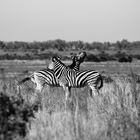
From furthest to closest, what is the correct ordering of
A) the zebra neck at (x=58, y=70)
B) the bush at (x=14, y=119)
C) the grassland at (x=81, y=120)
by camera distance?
the zebra neck at (x=58, y=70) → the grassland at (x=81, y=120) → the bush at (x=14, y=119)

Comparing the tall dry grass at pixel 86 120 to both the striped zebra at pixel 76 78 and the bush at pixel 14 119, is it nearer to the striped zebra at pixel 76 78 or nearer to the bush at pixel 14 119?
the bush at pixel 14 119

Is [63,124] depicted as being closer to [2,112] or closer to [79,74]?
[2,112]

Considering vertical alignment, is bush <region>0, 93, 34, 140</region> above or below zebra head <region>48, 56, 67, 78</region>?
below

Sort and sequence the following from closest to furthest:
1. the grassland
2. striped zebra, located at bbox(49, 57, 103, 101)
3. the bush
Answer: the bush, the grassland, striped zebra, located at bbox(49, 57, 103, 101)

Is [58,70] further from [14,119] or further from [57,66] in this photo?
[14,119]

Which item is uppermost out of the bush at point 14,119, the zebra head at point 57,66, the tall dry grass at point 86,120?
the zebra head at point 57,66

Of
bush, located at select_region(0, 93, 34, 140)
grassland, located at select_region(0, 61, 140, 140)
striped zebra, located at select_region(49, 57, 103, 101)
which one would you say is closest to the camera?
bush, located at select_region(0, 93, 34, 140)

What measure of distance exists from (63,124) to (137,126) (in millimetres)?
1257

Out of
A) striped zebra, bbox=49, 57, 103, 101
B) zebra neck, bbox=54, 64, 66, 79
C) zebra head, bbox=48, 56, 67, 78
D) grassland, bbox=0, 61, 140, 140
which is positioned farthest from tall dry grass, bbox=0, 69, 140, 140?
zebra head, bbox=48, 56, 67, 78

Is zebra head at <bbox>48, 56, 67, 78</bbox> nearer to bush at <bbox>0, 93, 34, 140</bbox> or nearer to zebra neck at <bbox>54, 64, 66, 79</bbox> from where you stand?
zebra neck at <bbox>54, 64, 66, 79</bbox>

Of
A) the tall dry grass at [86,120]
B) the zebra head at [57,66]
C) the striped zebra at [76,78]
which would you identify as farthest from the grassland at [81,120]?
the zebra head at [57,66]

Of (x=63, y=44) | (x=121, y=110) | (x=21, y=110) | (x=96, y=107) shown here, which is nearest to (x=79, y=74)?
(x=96, y=107)

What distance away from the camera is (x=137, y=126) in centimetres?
700

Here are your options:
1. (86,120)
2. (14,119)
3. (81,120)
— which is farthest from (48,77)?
(14,119)
